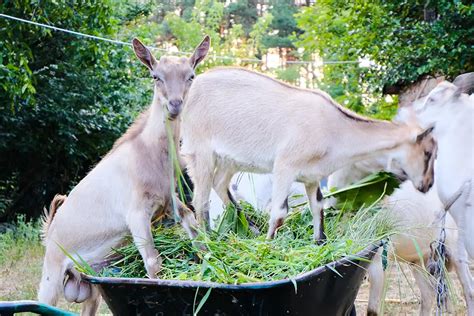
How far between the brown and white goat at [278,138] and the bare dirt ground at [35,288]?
166cm

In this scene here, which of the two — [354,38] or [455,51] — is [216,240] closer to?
[455,51]

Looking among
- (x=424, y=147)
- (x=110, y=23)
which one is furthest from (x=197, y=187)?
(x=110, y=23)

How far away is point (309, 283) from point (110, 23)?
7.61 meters

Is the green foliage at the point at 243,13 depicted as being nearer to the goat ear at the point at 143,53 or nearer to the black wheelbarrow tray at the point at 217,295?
the goat ear at the point at 143,53

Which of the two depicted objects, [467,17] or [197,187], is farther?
[467,17]

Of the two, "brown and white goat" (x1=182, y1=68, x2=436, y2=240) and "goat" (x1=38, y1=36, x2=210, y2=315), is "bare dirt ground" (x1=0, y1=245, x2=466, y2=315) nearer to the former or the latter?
"brown and white goat" (x1=182, y1=68, x2=436, y2=240)

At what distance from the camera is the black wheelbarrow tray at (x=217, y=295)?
9.17ft

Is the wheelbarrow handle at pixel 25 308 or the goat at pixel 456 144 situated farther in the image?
the goat at pixel 456 144

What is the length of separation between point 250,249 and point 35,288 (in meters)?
4.18

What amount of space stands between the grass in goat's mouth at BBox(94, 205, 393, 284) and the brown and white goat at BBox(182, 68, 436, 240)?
18cm

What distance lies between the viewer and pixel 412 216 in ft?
17.6

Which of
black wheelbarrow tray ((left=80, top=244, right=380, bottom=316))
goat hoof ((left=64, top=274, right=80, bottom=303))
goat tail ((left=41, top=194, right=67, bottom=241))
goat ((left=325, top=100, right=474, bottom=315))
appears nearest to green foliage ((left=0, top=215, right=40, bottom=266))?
goat tail ((left=41, top=194, right=67, bottom=241))

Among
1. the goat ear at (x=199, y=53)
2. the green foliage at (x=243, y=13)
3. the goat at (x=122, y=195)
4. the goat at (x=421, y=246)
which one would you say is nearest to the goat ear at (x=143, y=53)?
the goat at (x=122, y=195)

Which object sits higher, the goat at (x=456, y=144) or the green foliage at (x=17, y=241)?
the goat at (x=456, y=144)
